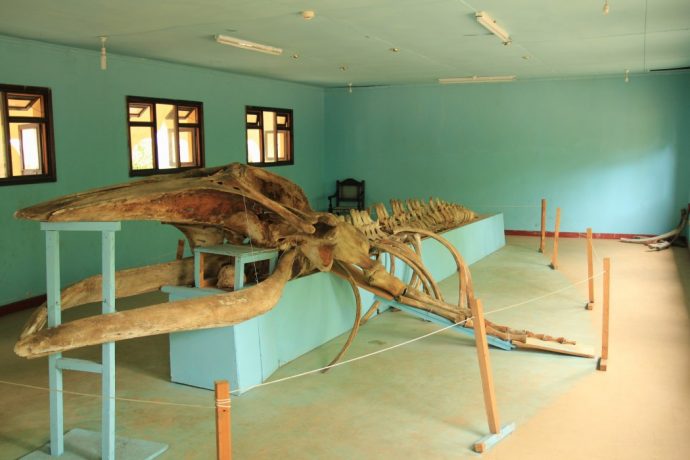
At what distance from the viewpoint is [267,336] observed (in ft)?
17.3

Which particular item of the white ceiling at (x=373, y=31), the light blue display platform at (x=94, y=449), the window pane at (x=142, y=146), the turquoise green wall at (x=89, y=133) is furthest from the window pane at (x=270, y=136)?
the light blue display platform at (x=94, y=449)

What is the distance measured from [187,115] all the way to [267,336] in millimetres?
6429

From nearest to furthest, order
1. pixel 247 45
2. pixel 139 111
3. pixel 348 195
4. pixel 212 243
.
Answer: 1. pixel 212 243
2. pixel 247 45
3. pixel 139 111
4. pixel 348 195

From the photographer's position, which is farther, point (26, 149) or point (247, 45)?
point (247, 45)

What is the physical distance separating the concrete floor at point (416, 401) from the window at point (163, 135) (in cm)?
339

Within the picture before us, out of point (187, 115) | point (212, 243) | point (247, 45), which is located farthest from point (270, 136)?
point (212, 243)

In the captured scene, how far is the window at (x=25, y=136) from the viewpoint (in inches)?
293

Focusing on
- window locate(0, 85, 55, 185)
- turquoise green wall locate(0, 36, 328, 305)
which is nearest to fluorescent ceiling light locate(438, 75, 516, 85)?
turquoise green wall locate(0, 36, 328, 305)

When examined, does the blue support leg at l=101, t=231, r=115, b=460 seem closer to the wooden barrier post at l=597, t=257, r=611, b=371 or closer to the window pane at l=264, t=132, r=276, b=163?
the wooden barrier post at l=597, t=257, r=611, b=371

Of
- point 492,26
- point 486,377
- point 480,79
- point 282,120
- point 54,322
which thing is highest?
point 480,79

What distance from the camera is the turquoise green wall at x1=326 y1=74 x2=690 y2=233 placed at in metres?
12.5

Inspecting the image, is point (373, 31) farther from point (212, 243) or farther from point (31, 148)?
point (31, 148)

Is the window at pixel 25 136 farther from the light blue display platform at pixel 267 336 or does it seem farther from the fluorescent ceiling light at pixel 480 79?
the fluorescent ceiling light at pixel 480 79

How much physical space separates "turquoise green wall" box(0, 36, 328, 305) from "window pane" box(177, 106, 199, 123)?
8.1 inches
